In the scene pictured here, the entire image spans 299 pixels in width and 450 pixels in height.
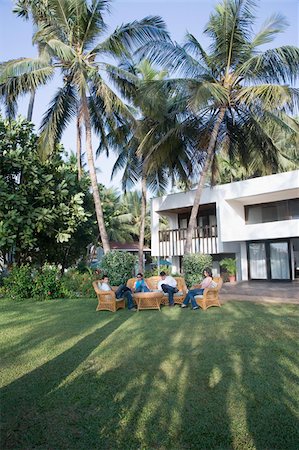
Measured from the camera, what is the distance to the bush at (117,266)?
1203 centimetres

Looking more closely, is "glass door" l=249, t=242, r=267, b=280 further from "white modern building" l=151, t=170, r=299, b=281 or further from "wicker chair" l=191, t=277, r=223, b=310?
"wicker chair" l=191, t=277, r=223, b=310

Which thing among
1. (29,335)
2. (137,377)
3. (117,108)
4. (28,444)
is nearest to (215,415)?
(137,377)

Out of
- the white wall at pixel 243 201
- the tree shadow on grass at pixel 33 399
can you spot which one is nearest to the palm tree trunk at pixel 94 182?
the white wall at pixel 243 201

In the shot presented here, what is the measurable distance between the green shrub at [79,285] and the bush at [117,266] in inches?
37.8

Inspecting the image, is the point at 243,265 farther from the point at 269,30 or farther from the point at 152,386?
the point at 152,386

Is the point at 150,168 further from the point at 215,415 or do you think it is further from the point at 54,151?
the point at 215,415

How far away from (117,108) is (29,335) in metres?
10.1

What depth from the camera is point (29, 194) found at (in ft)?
47.1

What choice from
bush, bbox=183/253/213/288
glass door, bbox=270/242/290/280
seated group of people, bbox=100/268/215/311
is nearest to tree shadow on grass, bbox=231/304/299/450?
seated group of people, bbox=100/268/215/311

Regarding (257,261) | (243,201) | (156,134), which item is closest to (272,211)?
(243,201)

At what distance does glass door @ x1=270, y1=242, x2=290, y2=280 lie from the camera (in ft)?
60.6

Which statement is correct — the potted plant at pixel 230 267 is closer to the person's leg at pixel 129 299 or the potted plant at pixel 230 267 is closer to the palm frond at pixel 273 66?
the palm frond at pixel 273 66

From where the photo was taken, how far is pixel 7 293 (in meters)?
13.3

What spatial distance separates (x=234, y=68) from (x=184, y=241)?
32.6 feet
